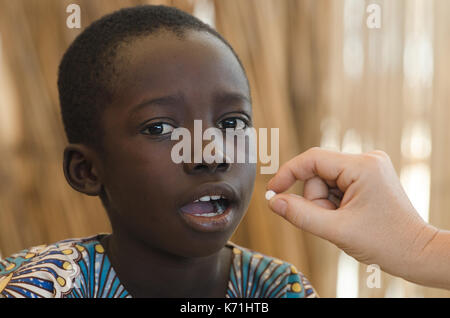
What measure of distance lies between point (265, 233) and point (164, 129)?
75 centimetres

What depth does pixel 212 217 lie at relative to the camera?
83cm

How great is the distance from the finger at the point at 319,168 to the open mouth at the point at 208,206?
0.09m

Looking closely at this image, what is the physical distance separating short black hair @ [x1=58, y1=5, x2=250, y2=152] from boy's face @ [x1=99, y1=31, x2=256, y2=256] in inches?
1.0

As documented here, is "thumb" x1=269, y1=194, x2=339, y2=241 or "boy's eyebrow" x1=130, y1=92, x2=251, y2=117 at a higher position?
"boy's eyebrow" x1=130, y1=92, x2=251, y2=117

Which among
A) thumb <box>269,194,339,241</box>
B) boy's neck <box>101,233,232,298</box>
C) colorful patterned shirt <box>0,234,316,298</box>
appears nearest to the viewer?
thumb <box>269,194,339,241</box>

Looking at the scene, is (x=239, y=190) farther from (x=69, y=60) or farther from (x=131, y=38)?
(x=69, y=60)

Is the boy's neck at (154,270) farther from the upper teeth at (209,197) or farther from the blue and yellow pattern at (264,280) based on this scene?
the upper teeth at (209,197)

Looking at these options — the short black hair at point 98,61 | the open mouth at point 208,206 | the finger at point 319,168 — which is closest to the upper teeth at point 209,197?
the open mouth at point 208,206

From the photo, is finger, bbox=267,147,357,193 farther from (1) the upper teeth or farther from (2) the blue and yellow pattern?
(2) the blue and yellow pattern

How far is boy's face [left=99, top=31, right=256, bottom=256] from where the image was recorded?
81 centimetres

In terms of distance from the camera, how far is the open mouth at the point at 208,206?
2.70 ft

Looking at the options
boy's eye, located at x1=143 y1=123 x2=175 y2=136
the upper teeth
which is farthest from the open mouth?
boy's eye, located at x1=143 y1=123 x2=175 y2=136

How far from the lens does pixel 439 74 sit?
1.59 metres
